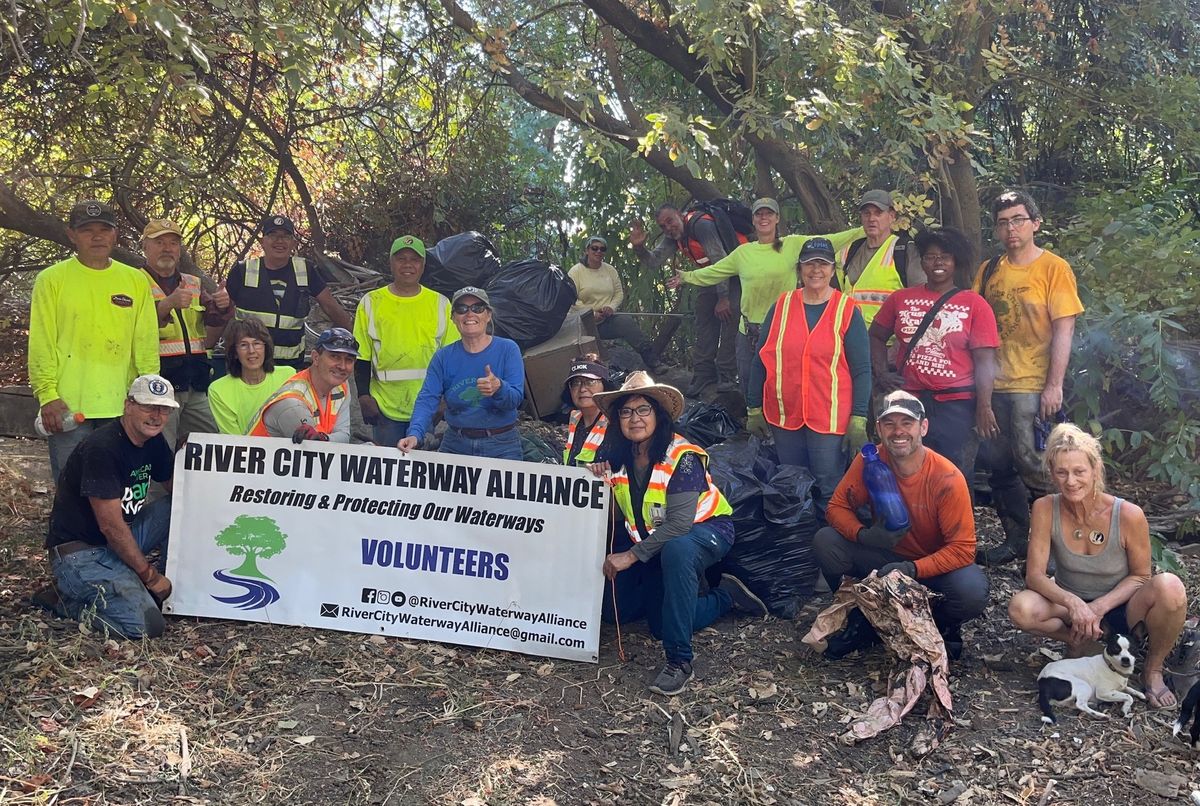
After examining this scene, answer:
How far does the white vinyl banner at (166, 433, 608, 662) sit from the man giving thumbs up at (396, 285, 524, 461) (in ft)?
1.45

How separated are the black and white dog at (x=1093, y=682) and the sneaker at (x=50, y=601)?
4471 millimetres

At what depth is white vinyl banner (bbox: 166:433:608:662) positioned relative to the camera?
4773 mm

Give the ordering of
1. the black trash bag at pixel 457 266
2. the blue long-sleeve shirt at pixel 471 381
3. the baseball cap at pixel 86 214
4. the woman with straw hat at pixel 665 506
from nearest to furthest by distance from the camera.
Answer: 1. the woman with straw hat at pixel 665 506
2. the baseball cap at pixel 86 214
3. the blue long-sleeve shirt at pixel 471 381
4. the black trash bag at pixel 457 266

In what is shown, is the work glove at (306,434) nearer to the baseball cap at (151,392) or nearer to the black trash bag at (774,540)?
the baseball cap at (151,392)

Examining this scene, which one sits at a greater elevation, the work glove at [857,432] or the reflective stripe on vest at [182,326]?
the reflective stripe on vest at [182,326]

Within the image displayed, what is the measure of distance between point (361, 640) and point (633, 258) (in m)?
5.52

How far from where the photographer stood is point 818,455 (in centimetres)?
539

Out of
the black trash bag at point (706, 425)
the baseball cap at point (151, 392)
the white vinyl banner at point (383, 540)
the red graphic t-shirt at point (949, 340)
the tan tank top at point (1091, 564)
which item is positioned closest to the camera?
the tan tank top at point (1091, 564)

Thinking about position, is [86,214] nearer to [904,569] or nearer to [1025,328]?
[904,569]

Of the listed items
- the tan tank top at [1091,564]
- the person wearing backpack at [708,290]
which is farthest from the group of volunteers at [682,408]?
the person wearing backpack at [708,290]

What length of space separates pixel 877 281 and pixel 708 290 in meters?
2.13

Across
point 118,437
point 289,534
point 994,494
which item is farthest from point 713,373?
point 118,437

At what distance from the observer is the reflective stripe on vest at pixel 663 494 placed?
14.8 feet

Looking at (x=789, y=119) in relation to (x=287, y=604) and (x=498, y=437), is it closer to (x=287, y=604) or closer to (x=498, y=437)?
(x=498, y=437)
